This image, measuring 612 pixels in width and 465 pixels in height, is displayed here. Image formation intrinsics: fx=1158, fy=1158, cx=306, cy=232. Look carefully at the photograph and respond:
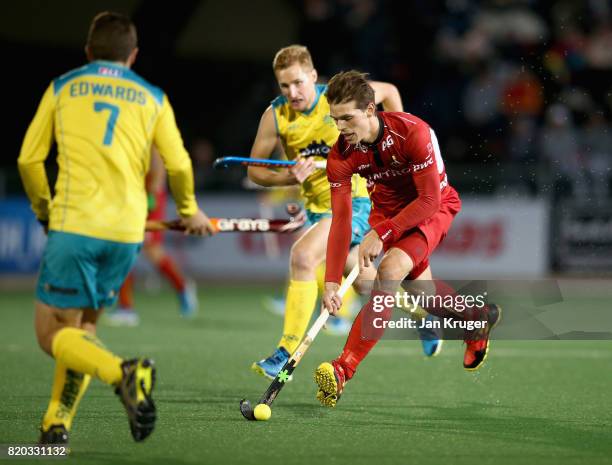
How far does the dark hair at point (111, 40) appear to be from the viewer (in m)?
4.60

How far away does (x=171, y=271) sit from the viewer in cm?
1020

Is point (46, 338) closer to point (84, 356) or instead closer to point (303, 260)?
point (84, 356)

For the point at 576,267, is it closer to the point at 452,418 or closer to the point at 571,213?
the point at 571,213

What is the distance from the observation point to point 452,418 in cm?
542

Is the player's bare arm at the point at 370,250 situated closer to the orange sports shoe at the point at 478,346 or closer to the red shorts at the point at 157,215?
the orange sports shoe at the point at 478,346

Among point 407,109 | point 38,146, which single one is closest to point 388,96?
point 38,146

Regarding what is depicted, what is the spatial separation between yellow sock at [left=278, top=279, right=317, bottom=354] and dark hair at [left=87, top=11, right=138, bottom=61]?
2.07 meters

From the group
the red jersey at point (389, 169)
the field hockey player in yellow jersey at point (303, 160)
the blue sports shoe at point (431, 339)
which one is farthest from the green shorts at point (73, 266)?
the blue sports shoe at point (431, 339)

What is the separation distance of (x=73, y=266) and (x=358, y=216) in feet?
8.44

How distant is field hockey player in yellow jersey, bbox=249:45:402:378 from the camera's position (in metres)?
6.25

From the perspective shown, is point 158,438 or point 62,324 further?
point 158,438

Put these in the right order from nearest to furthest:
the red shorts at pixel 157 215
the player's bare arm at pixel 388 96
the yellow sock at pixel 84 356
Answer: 1. the yellow sock at pixel 84 356
2. the player's bare arm at pixel 388 96
3. the red shorts at pixel 157 215

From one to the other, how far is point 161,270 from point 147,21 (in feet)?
21.8

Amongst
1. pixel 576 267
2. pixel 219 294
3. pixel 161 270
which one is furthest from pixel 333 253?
pixel 576 267
